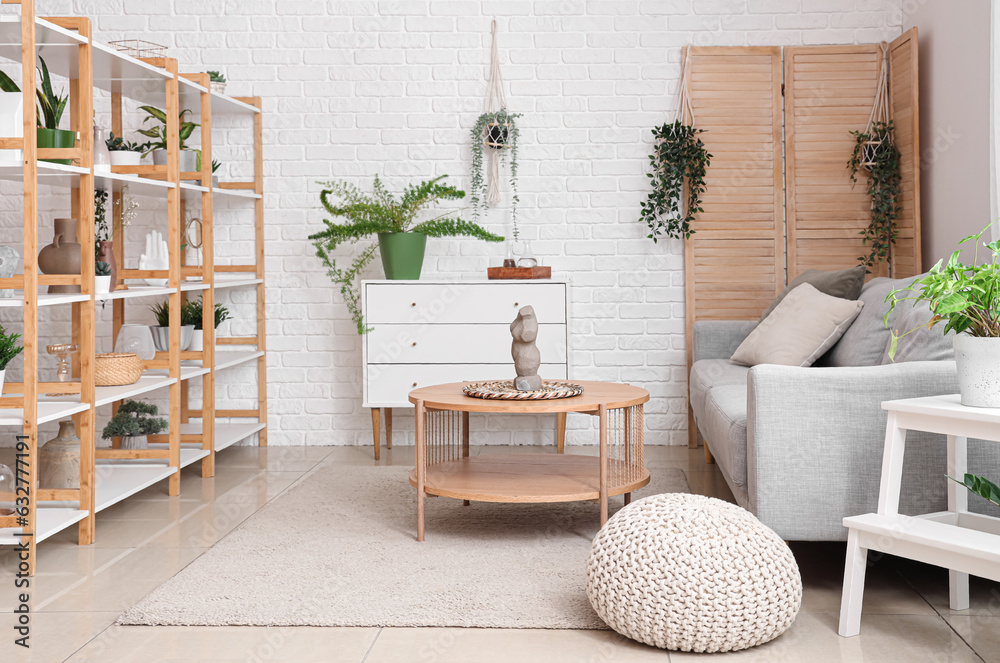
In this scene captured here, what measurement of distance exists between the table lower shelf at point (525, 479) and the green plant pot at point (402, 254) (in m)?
1.23

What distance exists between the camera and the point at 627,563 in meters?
1.99

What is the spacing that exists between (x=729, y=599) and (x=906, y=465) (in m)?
0.68

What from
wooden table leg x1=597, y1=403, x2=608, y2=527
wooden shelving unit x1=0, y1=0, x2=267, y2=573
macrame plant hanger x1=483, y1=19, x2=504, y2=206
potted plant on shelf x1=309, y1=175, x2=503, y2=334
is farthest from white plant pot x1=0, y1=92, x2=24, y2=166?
macrame plant hanger x1=483, y1=19, x2=504, y2=206

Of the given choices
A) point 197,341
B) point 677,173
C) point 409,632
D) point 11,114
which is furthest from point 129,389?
point 677,173

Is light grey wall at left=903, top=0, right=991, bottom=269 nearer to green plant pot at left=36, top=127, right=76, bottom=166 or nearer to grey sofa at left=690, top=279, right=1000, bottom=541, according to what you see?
grey sofa at left=690, top=279, right=1000, bottom=541

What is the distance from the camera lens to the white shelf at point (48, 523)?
8.43ft

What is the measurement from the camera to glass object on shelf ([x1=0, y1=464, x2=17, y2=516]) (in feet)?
8.70

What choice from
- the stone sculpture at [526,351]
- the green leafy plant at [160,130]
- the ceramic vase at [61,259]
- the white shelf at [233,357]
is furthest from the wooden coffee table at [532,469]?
the green leafy plant at [160,130]

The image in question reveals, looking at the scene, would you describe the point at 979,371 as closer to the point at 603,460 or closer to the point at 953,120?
the point at 603,460

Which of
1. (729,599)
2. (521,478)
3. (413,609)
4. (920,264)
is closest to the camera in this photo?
(729,599)

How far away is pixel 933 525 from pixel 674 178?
2.67 metres

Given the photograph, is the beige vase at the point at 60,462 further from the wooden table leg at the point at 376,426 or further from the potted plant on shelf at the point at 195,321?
the wooden table leg at the point at 376,426

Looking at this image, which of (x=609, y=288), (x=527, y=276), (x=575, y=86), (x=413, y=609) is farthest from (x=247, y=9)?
(x=413, y=609)

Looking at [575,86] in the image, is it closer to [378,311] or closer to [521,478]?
[378,311]
